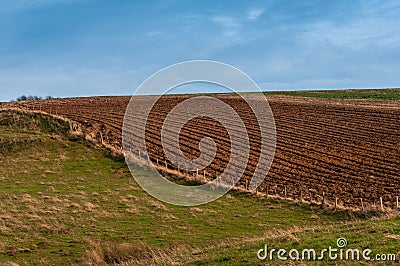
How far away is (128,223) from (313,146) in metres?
22.7

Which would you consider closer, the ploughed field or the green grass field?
the green grass field

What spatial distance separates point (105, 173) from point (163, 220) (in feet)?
32.9

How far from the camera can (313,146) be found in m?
42.7

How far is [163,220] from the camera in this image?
25.2 meters

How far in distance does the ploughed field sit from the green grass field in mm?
3404

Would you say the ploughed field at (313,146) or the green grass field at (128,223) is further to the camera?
the ploughed field at (313,146)

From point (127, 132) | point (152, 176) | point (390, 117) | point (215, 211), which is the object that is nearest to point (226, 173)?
point (152, 176)

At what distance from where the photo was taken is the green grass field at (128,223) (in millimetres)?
14320

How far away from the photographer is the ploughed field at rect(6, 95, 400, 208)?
1193 inches

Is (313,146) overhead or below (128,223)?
overhead

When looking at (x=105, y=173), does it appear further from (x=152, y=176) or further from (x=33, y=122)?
(x=33, y=122)

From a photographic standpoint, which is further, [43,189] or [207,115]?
[207,115]

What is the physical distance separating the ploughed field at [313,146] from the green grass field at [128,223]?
3.40 m

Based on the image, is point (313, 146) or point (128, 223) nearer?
point (128, 223)
